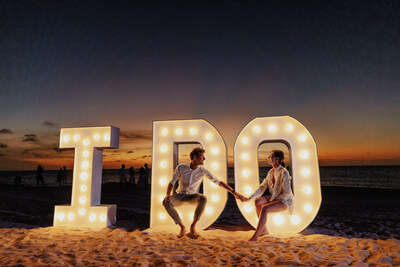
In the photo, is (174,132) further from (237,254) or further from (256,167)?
(237,254)

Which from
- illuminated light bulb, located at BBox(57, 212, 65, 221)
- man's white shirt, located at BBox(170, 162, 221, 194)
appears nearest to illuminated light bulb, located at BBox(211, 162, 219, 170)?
man's white shirt, located at BBox(170, 162, 221, 194)

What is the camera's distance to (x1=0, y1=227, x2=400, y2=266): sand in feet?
8.79

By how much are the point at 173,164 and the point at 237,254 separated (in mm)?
2486

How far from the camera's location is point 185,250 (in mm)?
3166

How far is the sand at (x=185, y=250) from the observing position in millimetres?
2678

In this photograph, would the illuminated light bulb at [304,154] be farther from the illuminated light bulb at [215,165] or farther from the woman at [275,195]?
the illuminated light bulb at [215,165]

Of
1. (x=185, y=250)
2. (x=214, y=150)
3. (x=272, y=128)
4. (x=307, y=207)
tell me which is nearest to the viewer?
(x=185, y=250)

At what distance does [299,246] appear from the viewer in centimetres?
329

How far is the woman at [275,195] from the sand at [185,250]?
1.04ft

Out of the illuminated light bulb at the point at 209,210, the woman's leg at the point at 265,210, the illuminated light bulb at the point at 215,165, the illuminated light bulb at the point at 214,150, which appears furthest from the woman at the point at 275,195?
the illuminated light bulb at the point at 214,150

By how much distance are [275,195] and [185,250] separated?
193 centimetres

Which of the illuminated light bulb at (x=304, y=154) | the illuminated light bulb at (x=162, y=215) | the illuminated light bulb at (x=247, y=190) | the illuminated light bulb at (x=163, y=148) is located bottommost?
the illuminated light bulb at (x=162, y=215)

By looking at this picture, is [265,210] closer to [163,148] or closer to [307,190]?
[307,190]

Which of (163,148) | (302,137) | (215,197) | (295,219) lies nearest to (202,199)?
(215,197)
